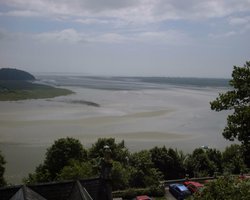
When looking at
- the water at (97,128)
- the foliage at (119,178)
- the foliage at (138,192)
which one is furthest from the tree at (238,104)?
the water at (97,128)

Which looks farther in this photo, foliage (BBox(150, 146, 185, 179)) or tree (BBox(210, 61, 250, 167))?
foliage (BBox(150, 146, 185, 179))

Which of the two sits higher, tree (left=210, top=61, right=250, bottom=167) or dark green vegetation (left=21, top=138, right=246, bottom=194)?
tree (left=210, top=61, right=250, bottom=167)

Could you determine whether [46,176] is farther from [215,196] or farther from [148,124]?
[148,124]

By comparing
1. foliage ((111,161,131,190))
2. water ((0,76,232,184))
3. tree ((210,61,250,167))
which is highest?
tree ((210,61,250,167))

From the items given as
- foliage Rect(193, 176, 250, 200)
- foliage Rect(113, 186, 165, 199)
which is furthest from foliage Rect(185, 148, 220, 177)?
foliage Rect(193, 176, 250, 200)

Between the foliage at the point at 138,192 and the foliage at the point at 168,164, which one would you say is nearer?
the foliage at the point at 138,192

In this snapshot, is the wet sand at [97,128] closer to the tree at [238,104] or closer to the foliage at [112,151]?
the foliage at [112,151]

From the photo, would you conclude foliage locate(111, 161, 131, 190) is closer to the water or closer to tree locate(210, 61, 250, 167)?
the water
